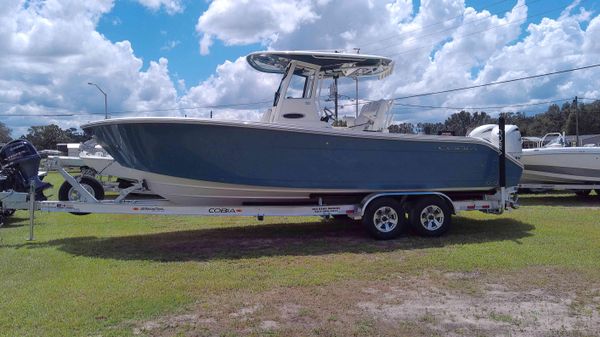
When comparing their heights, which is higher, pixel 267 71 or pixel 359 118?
pixel 267 71

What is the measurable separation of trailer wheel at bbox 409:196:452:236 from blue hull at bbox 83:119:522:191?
260 millimetres

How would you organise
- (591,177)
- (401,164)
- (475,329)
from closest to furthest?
(475,329), (401,164), (591,177)

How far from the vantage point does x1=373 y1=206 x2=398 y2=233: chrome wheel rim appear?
8.44 metres

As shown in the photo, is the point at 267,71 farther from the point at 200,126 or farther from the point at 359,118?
the point at 200,126

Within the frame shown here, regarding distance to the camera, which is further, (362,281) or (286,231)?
(286,231)

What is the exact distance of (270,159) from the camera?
307 inches

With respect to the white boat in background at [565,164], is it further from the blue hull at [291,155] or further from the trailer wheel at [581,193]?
the blue hull at [291,155]

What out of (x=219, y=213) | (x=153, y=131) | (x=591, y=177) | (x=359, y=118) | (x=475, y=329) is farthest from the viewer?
(x=591, y=177)

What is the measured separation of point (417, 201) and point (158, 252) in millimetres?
4317

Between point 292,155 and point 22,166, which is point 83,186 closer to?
point 22,166

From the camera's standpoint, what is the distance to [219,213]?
7.81 metres

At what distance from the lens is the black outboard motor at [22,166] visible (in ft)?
28.4

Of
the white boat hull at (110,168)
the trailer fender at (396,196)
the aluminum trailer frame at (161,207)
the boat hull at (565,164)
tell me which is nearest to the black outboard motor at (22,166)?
the aluminum trailer frame at (161,207)

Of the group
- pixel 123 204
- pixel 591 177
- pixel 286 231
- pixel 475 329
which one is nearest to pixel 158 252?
pixel 123 204
